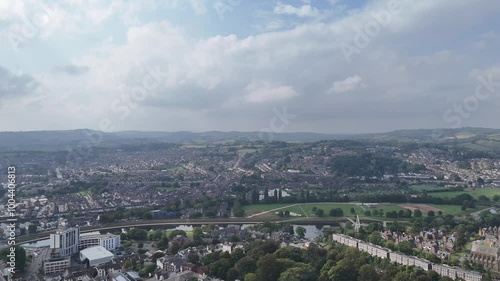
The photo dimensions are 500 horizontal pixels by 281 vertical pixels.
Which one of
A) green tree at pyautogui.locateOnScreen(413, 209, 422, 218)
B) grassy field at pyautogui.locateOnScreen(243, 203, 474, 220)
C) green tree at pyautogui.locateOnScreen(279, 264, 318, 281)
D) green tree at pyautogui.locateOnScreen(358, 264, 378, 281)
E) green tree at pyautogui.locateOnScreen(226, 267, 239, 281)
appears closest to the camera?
green tree at pyautogui.locateOnScreen(279, 264, 318, 281)

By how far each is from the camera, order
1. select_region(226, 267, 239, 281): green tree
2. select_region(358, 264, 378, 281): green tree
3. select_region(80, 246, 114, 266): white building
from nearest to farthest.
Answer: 1. select_region(358, 264, 378, 281): green tree
2. select_region(226, 267, 239, 281): green tree
3. select_region(80, 246, 114, 266): white building

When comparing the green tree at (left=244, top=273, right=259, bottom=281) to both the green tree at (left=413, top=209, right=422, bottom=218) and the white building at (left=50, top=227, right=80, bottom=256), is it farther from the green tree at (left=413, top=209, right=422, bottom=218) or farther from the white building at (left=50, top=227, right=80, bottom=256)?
the green tree at (left=413, top=209, right=422, bottom=218)

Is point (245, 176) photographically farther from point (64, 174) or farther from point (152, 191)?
point (64, 174)

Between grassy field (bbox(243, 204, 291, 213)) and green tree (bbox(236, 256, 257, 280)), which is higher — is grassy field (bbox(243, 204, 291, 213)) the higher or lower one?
the lower one

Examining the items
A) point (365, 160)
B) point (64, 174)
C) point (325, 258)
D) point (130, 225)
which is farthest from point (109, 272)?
point (365, 160)

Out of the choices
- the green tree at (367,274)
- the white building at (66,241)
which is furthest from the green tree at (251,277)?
the white building at (66,241)

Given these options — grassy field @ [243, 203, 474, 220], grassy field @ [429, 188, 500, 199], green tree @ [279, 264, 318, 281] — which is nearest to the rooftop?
green tree @ [279, 264, 318, 281]
